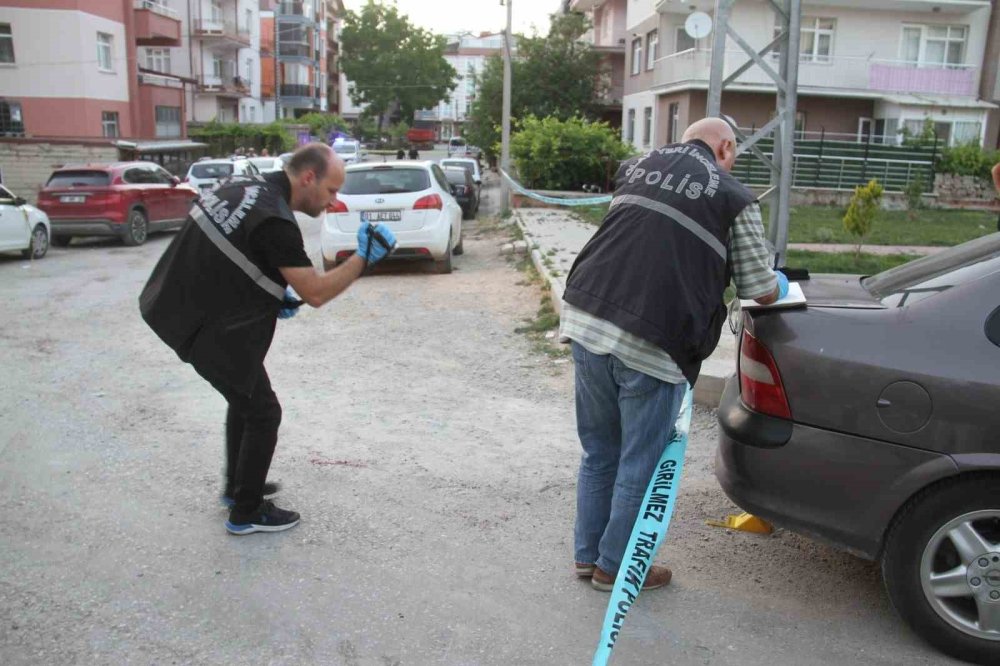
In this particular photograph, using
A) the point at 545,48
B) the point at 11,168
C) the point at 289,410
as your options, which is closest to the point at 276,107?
the point at 545,48

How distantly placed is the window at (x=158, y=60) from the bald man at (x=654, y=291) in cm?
4643

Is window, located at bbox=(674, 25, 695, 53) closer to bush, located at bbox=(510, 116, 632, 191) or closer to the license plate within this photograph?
bush, located at bbox=(510, 116, 632, 191)

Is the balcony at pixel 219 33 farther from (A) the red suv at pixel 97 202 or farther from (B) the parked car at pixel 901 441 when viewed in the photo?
(B) the parked car at pixel 901 441

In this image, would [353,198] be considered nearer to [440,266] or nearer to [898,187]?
[440,266]

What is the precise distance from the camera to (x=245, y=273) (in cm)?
388

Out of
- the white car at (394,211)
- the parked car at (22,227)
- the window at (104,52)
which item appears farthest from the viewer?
the window at (104,52)

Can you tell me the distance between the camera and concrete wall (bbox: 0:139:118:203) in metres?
26.4

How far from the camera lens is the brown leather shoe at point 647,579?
3713 mm

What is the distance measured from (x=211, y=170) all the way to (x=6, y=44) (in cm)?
1270

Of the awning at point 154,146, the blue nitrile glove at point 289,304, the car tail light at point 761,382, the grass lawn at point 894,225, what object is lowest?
the grass lawn at point 894,225

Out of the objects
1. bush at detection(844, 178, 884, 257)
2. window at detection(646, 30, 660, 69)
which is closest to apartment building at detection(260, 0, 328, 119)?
window at detection(646, 30, 660, 69)

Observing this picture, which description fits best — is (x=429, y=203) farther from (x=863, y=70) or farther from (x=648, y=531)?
(x=863, y=70)

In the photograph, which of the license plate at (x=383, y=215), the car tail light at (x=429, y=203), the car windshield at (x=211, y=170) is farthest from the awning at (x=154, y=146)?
the car tail light at (x=429, y=203)

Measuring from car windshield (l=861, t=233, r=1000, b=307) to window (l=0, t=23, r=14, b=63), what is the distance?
33874 mm
